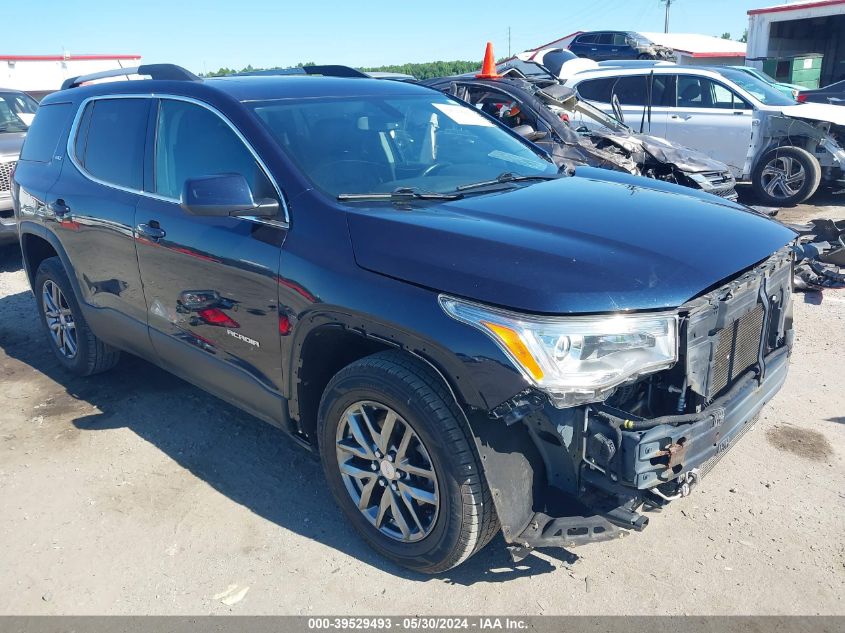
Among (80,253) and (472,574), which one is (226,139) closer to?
(80,253)

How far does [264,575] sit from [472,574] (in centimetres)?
88

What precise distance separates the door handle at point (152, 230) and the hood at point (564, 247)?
1263 millimetres

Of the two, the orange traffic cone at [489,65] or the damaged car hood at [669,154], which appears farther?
the orange traffic cone at [489,65]

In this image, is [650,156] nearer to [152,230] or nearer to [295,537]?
[152,230]

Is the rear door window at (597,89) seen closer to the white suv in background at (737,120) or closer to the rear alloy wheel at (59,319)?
the white suv in background at (737,120)

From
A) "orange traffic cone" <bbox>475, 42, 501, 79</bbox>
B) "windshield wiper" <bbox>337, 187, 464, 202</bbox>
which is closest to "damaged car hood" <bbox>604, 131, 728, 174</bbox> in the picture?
"orange traffic cone" <bbox>475, 42, 501, 79</bbox>

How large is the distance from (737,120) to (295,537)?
9315 millimetres

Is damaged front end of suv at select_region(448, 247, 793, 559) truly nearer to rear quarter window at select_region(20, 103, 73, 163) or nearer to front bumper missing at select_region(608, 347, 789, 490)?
front bumper missing at select_region(608, 347, 789, 490)

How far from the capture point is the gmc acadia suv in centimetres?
239

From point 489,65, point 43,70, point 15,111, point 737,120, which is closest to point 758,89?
point 737,120

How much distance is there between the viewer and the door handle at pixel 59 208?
4395 millimetres

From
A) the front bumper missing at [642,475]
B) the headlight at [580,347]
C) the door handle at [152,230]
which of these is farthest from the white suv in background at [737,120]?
the headlight at [580,347]

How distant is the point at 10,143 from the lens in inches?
340

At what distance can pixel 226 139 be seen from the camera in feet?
11.0
